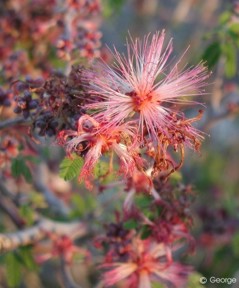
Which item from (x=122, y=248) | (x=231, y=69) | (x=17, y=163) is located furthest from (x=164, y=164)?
(x=231, y=69)

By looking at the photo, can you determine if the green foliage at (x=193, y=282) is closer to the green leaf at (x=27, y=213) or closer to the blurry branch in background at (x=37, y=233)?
the blurry branch in background at (x=37, y=233)

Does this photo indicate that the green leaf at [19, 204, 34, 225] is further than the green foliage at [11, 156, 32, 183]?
Yes

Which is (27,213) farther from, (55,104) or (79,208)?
(55,104)

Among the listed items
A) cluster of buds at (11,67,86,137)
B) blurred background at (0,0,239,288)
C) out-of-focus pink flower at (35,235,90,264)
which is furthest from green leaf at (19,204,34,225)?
cluster of buds at (11,67,86,137)

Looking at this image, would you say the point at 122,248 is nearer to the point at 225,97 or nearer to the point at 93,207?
the point at 93,207

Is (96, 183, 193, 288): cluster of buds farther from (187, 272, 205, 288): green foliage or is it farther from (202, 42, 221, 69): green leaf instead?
(202, 42, 221, 69): green leaf

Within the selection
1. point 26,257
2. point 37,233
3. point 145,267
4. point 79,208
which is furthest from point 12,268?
point 145,267
